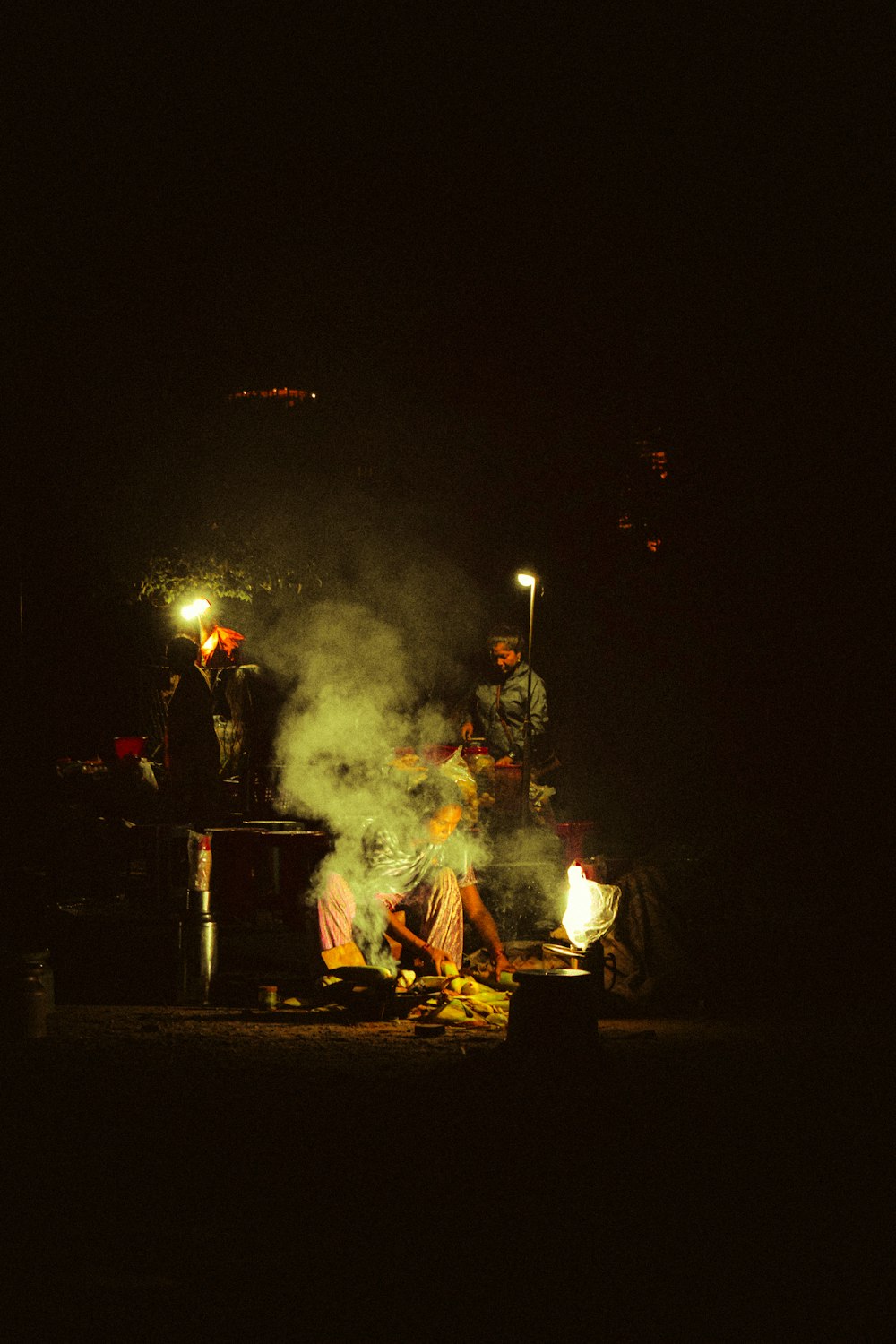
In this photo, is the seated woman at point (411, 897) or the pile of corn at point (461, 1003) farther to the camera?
the seated woman at point (411, 897)

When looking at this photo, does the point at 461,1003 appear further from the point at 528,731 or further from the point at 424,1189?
the point at 528,731

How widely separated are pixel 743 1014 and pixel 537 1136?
3.53 metres

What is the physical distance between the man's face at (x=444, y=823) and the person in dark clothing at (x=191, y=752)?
346 centimetres

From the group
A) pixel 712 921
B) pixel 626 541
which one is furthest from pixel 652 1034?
pixel 626 541

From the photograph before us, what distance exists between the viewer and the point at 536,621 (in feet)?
48.4

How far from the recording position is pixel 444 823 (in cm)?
844

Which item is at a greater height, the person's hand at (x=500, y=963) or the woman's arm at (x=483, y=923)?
the woman's arm at (x=483, y=923)

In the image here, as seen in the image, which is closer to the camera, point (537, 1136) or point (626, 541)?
point (537, 1136)

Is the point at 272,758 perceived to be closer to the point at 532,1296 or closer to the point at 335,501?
the point at 335,501

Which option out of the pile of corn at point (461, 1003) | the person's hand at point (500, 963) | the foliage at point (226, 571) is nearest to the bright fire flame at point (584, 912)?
the pile of corn at point (461, 1003)

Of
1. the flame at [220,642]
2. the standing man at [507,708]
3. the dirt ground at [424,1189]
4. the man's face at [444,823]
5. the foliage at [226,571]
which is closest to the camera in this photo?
the dirt ground at [424,1189]

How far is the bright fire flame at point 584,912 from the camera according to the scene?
26.6ft

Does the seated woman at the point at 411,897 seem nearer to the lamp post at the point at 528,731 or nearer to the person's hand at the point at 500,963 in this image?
the person's hand at the point at 500,963

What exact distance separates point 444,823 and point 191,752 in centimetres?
389
